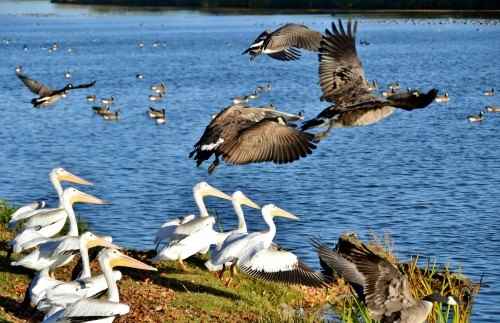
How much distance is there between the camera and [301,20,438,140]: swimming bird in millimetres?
9609

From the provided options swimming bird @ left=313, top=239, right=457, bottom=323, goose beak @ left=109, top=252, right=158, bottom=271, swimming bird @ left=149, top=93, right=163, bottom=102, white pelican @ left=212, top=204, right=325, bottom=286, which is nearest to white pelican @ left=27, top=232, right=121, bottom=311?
Answer: goose beak @ left=109, top=252, right=158, bottom=271

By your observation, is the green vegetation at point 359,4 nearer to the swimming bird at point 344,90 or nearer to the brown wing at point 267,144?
the swimming bird at point 344,90

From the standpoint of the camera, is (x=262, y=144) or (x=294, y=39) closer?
(x=262, y=144)

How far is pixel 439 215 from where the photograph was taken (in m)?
18.8

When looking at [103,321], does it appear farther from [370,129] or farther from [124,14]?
[124,14]

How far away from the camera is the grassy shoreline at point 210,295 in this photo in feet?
32.7

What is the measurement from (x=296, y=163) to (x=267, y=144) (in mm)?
14732

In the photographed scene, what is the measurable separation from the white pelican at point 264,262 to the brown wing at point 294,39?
242cm

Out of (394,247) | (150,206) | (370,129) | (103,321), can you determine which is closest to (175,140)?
(370,129)

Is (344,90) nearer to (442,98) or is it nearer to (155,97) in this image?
(442,98)

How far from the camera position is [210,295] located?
10977mm

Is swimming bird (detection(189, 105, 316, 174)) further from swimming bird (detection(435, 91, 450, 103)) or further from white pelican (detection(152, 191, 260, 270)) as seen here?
swimming bird (detection(435, 91, 450, 103))

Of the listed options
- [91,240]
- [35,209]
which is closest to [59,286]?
[91,240]

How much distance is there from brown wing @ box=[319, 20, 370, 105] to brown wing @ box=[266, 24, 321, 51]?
139 centimetres
